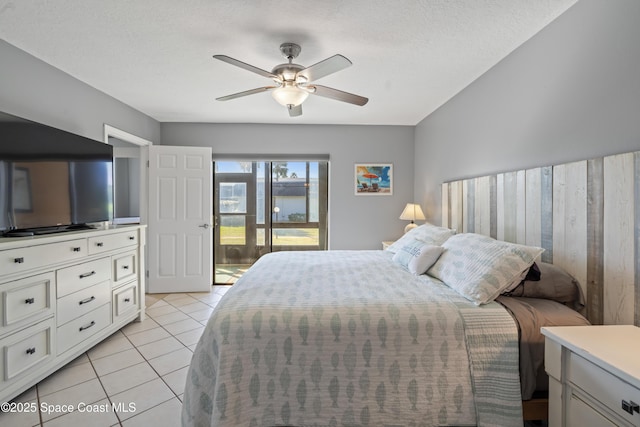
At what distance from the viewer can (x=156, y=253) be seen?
381 cm

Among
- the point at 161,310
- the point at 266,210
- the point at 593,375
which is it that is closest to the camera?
the point at 593,375

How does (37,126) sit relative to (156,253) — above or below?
above

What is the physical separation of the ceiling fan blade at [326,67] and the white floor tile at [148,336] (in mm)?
2549

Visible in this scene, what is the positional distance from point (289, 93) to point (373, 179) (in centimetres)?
241

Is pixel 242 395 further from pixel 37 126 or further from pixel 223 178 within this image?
pixel 223 178

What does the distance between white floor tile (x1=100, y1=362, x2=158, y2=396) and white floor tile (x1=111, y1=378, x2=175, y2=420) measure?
5 centimetres

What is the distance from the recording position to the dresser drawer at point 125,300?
8.34 ft

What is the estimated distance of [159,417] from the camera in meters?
1.61

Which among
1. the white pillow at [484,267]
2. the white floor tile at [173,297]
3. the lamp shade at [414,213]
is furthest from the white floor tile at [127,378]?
the lamp shade at [414,213]

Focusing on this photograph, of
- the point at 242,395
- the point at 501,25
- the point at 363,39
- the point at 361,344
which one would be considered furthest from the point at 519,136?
the point at 242,395

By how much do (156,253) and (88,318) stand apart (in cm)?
166

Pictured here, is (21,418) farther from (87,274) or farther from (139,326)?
(139,326)

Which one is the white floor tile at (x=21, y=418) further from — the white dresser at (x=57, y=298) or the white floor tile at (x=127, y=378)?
the white floor tile at (x=127, y=378)

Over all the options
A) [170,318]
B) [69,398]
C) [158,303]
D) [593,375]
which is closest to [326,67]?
[593,375]
